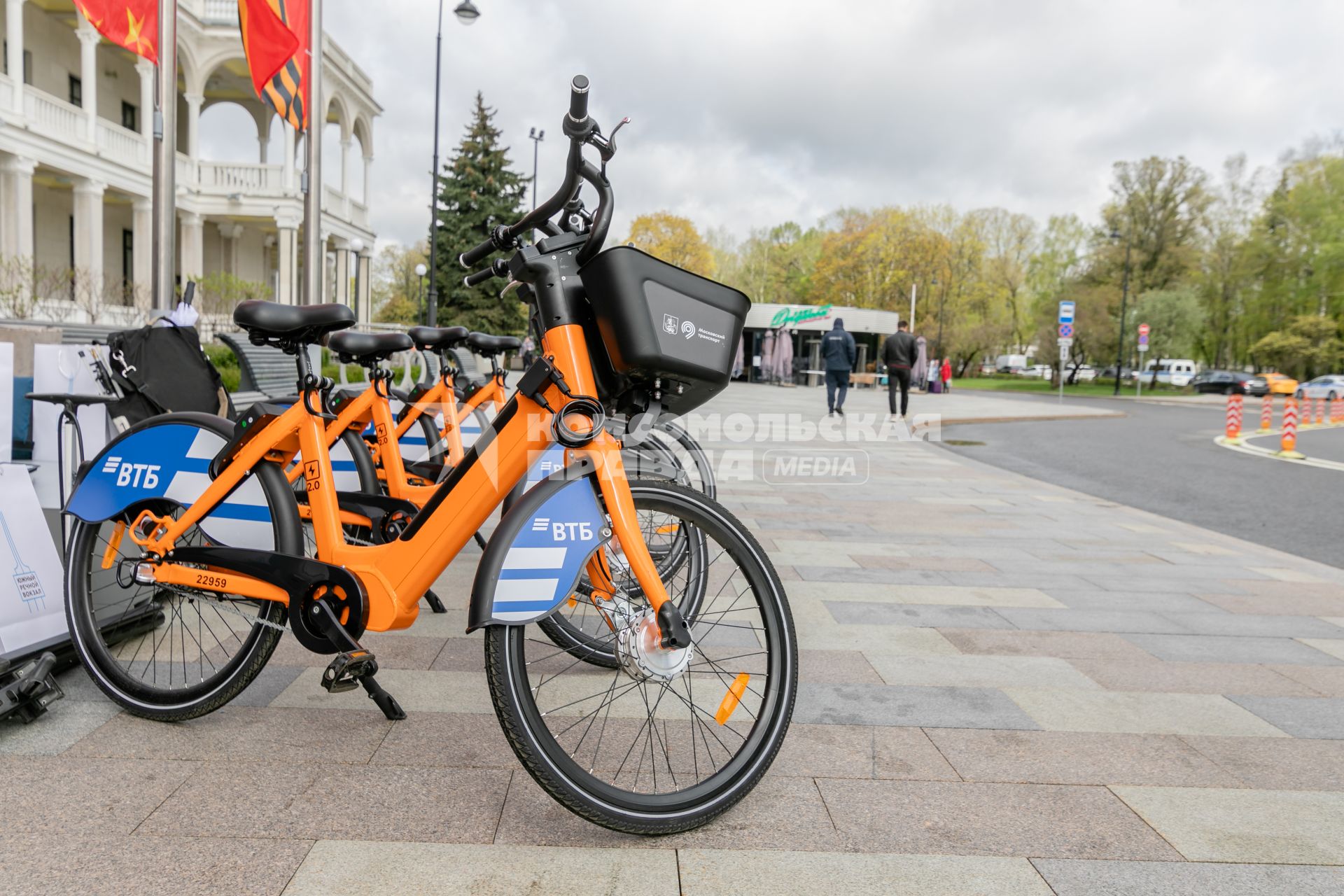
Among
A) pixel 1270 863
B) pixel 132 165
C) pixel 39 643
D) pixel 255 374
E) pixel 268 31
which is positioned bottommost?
pixel 1270 863

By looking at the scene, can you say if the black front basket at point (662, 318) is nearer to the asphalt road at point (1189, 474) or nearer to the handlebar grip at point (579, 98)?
the handlebar grip at point (579, 98)

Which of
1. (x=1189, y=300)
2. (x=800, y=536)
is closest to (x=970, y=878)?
(x=800, y=536)

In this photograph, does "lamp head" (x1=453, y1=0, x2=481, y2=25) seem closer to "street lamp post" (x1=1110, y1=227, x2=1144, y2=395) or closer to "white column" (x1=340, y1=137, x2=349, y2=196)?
"white column" (x1=340, y1=137, x2=349, y2=196)

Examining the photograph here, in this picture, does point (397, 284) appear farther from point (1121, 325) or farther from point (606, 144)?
point (606, 144)

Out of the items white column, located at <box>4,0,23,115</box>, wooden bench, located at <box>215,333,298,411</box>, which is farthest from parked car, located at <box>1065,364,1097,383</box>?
wooden bench, located at <box>215,333,298,411</box>

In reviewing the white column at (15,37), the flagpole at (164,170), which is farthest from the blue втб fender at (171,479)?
the white column at (15,37)

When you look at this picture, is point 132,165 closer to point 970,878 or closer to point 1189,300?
point 970,878

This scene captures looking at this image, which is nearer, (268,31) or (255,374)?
(255,374)

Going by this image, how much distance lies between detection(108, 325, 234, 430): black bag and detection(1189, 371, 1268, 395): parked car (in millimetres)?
56009

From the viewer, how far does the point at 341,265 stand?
34.0m

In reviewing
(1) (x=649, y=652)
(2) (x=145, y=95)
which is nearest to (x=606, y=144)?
(1) (x=649, y=652)

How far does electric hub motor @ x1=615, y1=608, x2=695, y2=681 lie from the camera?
7.57ft

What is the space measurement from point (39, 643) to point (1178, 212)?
6452 cm

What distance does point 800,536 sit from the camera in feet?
21.5
